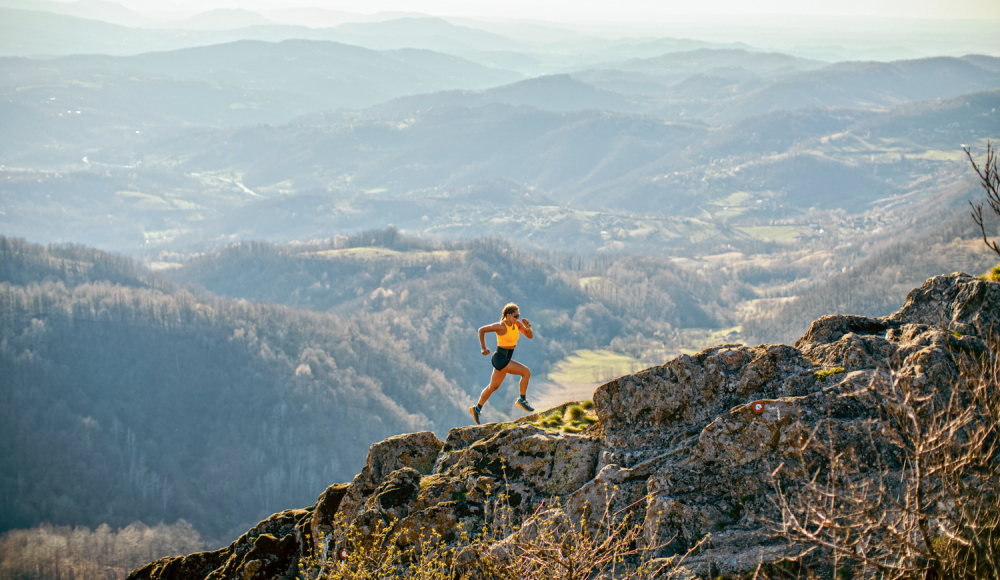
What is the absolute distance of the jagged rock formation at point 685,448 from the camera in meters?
17.0

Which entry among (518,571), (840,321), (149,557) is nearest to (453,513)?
(518,571)

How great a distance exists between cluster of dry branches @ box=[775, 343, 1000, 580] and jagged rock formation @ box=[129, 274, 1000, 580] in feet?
3.01

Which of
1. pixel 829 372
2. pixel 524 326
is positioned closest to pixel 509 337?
pixel 524 326

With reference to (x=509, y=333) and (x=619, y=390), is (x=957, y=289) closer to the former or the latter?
(x=619, y=390)

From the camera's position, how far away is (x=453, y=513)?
66.5 feet

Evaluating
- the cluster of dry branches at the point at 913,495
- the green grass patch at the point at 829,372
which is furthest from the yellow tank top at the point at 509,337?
the cluster of dry branches at the point at 913,495

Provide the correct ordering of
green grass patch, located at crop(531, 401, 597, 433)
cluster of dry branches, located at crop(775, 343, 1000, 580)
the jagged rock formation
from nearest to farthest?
cluster of dry branches, located at crop(775, 343, 1000, 580) → the jagged rock formation → green grass patch, located at crop(531, 401, 597, 433)

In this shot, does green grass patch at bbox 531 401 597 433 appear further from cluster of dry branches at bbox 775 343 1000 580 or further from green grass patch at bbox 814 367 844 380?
cluster of dry branches at bbox 775 343 1000 580

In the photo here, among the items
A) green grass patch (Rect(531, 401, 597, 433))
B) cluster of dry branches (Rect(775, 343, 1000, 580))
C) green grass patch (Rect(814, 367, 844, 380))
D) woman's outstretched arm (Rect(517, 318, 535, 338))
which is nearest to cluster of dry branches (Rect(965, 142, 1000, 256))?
cluster of dry branches (Rect(775, 343, 1000, 580))

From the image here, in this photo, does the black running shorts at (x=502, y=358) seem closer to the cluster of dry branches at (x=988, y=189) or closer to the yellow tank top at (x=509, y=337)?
the yellow tank top at (x=509, y=337)

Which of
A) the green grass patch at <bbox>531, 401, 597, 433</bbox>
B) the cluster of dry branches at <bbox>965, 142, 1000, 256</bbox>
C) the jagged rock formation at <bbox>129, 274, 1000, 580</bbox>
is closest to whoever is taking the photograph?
the cluster of dry branches at <bbox>965, 142, 1000, 256</bbox>

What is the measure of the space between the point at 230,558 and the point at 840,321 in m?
21.7

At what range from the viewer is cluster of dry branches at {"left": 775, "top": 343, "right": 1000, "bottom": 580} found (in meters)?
11.8

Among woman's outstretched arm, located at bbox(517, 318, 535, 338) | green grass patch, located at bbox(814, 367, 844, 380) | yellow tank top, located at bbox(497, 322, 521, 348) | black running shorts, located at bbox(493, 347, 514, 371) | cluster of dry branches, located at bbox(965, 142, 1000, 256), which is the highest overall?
cluster of dry branches, located at bbox(965, 142, 1000, 256)
